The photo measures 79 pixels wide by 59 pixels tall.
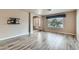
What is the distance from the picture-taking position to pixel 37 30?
5922 millimetres

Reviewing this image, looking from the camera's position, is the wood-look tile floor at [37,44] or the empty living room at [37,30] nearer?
the wood-look tile floor at [37,44]

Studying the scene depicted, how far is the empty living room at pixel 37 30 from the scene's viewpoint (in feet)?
10.3

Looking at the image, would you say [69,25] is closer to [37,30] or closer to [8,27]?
[37,30]

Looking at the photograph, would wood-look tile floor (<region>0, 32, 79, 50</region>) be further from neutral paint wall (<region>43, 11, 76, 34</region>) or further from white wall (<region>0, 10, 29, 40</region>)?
neutral paint wall (<region>43, 11, 76, 34</region>)

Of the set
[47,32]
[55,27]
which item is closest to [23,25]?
[47,32]

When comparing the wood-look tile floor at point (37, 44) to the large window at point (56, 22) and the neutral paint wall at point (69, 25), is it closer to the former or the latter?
the neutral paint wall at point (69, 25)

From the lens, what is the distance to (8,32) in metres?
4.16

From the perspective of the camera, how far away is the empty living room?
3149 millimetres

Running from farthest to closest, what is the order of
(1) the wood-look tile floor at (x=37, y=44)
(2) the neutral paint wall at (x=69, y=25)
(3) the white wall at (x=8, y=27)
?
1. (2) the neutral paint wall at (x=69, y=25)
2. (3) the white wall at (x=8, y=27)
3. (1) the wood-look tile floor at (x=37, y=44)

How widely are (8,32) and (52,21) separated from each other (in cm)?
345

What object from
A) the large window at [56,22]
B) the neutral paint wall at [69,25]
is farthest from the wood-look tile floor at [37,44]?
the large window at [56,22]

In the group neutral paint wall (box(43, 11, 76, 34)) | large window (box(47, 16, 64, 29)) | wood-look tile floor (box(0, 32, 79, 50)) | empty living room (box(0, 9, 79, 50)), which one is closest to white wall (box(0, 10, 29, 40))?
empty living room (box(0, 9, 79, 50))
